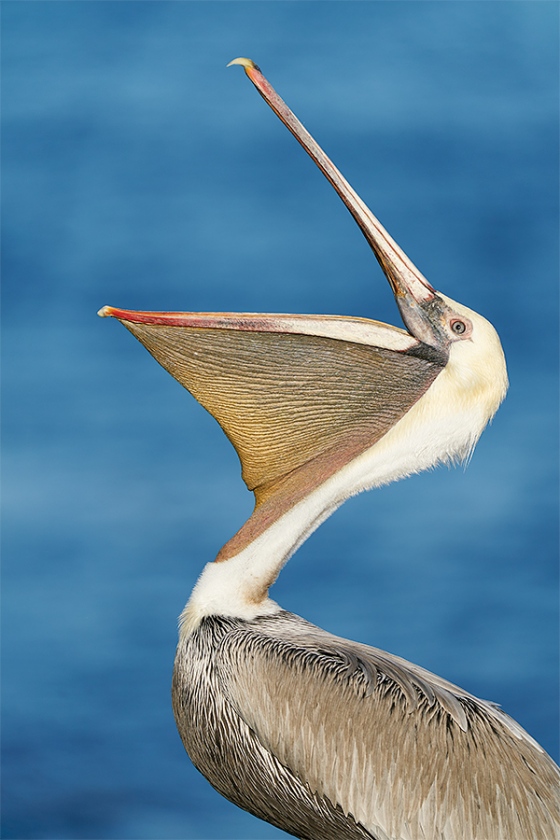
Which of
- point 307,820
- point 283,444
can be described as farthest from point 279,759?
point 283,444

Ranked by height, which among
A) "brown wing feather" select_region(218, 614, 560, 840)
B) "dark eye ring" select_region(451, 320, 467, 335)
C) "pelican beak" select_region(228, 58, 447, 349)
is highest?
"pelican beak" select_region(228, 58, 447, 349)

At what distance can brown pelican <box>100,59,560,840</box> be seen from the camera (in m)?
5.84

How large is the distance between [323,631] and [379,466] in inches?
24.4

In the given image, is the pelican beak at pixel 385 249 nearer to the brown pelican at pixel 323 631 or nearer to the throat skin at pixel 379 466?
the brown pelican at pixel 323 631

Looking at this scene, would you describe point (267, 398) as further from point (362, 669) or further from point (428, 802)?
point (428, 802)

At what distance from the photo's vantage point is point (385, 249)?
6.18m

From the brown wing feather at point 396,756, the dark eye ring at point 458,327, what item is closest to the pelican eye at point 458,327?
the dark eye ring at point 458,327

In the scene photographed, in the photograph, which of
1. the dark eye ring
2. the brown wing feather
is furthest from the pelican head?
the brown wing feather

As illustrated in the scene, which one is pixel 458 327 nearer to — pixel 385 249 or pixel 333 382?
pixel 385 249

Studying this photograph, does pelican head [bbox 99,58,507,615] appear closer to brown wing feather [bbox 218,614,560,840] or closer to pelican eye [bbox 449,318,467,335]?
pelican eye [bbox 449,318,467,335]

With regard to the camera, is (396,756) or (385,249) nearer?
(396,756)

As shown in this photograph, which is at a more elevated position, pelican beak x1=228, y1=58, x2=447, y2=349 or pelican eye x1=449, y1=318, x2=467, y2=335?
pelican beak x1=228, y1=58, x2=447, y2=349

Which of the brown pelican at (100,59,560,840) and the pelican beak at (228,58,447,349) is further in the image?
the pelican beak at (228,58,447,349)

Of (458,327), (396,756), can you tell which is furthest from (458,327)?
(396,756)
